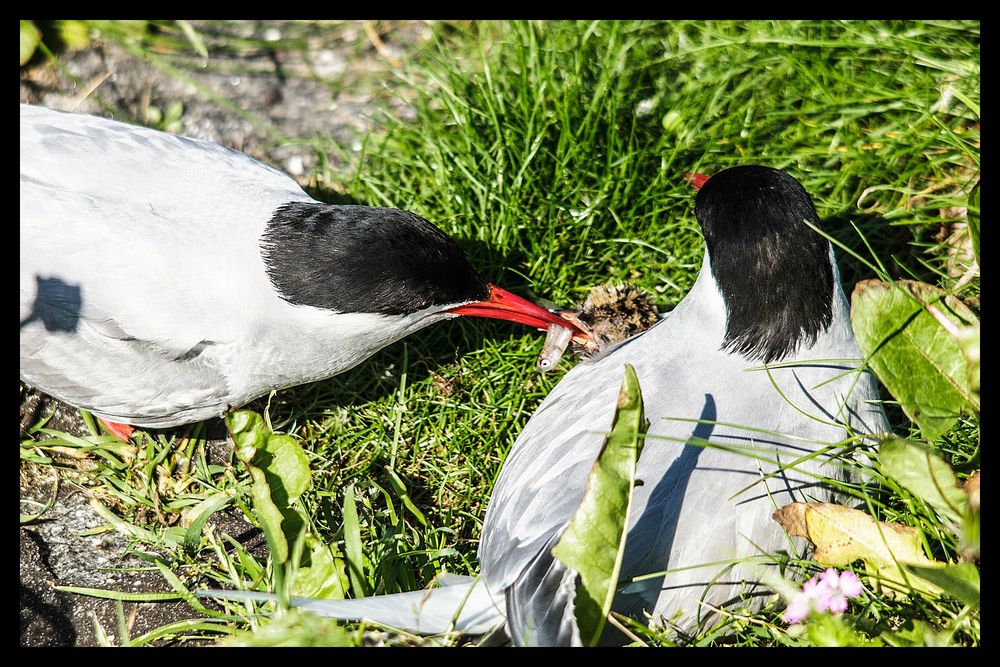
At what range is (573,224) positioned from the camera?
146 inches

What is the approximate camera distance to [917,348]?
241 centimetres

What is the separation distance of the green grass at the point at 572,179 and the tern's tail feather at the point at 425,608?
517 mm

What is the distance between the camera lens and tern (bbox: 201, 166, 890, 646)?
8.08 feet

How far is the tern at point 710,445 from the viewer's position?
8.08 feet

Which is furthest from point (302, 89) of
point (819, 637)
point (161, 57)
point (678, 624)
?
point (819, 637)

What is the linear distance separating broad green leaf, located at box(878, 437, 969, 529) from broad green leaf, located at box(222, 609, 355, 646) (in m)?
1.50

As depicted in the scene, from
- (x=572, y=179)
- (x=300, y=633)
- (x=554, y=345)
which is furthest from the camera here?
(x=572, y=179)

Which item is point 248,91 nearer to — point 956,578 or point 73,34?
point 73,34

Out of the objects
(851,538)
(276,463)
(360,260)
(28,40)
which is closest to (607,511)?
(851,538)

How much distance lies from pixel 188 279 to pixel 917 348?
2321mm

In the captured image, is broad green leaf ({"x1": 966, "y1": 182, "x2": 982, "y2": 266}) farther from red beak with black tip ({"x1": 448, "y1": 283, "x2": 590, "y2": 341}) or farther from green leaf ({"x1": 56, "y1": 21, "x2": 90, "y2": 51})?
green leaf ({"x1": 56, "y1": 21, "x2": 90, "y2": 51})

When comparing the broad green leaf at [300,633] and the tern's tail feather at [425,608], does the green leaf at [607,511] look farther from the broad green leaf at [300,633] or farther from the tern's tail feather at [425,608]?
the broad green leaf at [300,633]

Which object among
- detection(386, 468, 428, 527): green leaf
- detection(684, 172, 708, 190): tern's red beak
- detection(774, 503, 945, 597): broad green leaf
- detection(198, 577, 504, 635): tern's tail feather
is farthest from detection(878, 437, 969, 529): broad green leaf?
detection(386, 468, 428, 527): green leaf

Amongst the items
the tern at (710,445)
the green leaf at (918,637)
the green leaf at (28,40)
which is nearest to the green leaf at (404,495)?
the tern at (710,445)
